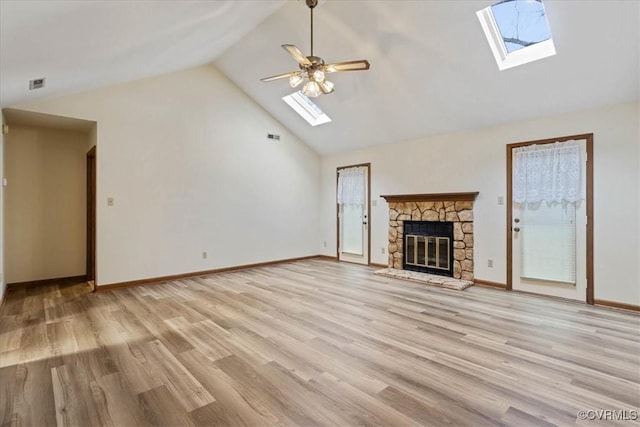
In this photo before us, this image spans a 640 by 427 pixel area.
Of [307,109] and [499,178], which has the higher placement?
[307,109]

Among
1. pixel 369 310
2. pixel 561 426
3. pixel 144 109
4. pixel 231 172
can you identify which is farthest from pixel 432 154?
pixel 144 109

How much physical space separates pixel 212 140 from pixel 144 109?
45.8 inches

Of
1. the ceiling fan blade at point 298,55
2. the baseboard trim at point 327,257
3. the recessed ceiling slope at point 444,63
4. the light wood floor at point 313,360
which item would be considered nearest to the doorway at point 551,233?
the light wood floor at point 313,360

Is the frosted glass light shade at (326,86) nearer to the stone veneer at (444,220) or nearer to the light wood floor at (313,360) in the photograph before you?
the light wood floor at (313,360)

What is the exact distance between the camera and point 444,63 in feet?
13.2

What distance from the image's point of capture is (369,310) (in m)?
3.66

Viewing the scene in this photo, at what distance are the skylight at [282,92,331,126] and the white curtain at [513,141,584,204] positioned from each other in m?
3.42

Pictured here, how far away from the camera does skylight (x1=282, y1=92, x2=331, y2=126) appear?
20.0 feet

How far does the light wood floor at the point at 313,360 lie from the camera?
1.84m

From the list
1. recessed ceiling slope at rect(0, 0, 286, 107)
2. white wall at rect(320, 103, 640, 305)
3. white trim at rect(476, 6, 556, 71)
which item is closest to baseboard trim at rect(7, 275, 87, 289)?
recessed ceiling slope at rect(0, 0, 286, 107)

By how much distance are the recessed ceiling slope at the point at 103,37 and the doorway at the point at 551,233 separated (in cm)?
407

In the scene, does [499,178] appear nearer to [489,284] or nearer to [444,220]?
[444,220]

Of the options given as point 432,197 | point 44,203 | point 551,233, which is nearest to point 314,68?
point 432,197

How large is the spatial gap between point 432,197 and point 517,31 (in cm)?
261
